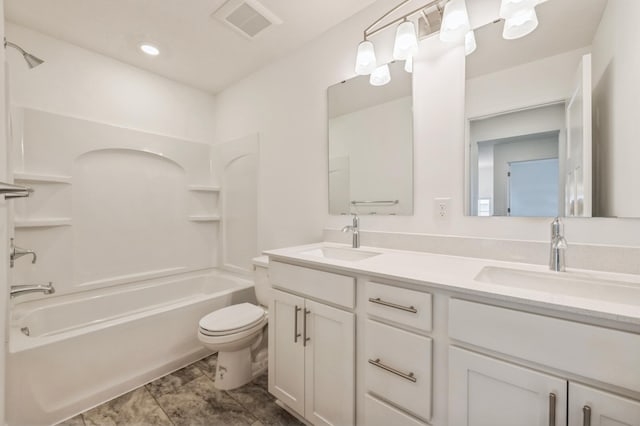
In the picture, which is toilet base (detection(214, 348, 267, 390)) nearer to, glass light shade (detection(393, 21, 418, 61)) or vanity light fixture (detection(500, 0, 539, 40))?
glass light shade (detection(393, 21, 418, 61))

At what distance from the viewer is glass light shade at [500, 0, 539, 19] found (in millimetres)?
1153

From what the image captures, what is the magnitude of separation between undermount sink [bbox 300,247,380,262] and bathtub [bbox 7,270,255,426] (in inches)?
40.4

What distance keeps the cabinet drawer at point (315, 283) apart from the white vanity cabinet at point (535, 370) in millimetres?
424

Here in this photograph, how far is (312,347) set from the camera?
1320 mm

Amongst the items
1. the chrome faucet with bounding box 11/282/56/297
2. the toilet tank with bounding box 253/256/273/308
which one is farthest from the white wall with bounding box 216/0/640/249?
the chrome faucet with bounding box 11/282/56/297

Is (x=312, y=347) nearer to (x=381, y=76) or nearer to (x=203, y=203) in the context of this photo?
(x=381, y=76)

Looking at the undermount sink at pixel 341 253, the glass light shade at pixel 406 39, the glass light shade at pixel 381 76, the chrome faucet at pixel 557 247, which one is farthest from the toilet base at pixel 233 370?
the glass light shade at pixel 406 39

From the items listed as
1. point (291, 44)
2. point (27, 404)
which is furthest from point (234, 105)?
point (27, 404)

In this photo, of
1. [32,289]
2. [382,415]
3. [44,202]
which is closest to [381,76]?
[382,415]

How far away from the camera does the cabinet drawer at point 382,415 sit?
1.02m

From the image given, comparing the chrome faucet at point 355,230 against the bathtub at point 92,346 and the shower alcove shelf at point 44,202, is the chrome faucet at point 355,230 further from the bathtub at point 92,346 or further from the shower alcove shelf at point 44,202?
the shower alcove shelf at point 44,202

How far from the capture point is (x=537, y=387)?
0.77 m

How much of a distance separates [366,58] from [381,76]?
14cm

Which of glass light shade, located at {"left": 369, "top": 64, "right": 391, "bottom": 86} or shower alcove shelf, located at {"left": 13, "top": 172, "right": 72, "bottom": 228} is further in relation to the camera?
shower alcove shelf, located at {"left": 13, "top": 172, "right": 72, "bottom": 228}
